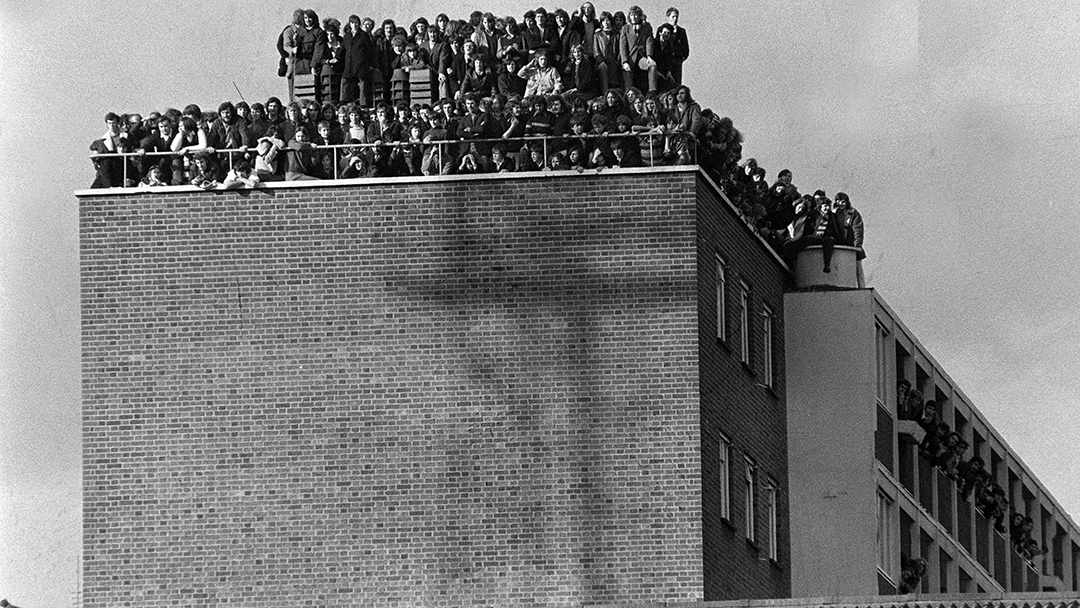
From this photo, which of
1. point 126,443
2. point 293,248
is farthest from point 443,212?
point 126,443

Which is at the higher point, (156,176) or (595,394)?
(156,176)

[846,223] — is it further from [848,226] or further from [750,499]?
[750,499]

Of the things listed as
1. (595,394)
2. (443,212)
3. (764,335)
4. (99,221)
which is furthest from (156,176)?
(764,335)

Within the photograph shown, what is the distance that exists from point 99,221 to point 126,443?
4.03 meters

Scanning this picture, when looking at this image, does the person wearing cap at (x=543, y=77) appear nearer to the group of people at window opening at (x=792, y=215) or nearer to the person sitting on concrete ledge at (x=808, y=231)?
the group of people at window opening at (x=792, y=215)

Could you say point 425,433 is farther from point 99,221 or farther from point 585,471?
point 99,221

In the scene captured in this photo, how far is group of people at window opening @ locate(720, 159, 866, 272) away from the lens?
60.2m

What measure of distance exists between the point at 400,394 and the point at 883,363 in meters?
14.0

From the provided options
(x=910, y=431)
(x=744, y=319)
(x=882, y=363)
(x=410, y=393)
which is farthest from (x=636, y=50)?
(x=910, y=431)

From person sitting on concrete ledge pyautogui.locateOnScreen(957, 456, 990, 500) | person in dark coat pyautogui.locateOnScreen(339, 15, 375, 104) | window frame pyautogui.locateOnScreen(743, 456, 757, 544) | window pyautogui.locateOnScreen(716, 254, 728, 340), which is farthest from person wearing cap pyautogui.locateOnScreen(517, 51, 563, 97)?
Result: person sitting on concrete ledge pyautogui.locateOnScreen(957, 456, 990, 500)

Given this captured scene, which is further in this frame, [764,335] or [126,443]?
[764,335]

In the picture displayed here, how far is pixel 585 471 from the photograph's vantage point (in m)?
56.0

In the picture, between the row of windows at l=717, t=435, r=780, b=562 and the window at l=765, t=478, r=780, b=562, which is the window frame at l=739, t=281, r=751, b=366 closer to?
the row of windows at l=717, t=435, r=780, b=562

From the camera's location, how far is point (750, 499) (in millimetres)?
60156
